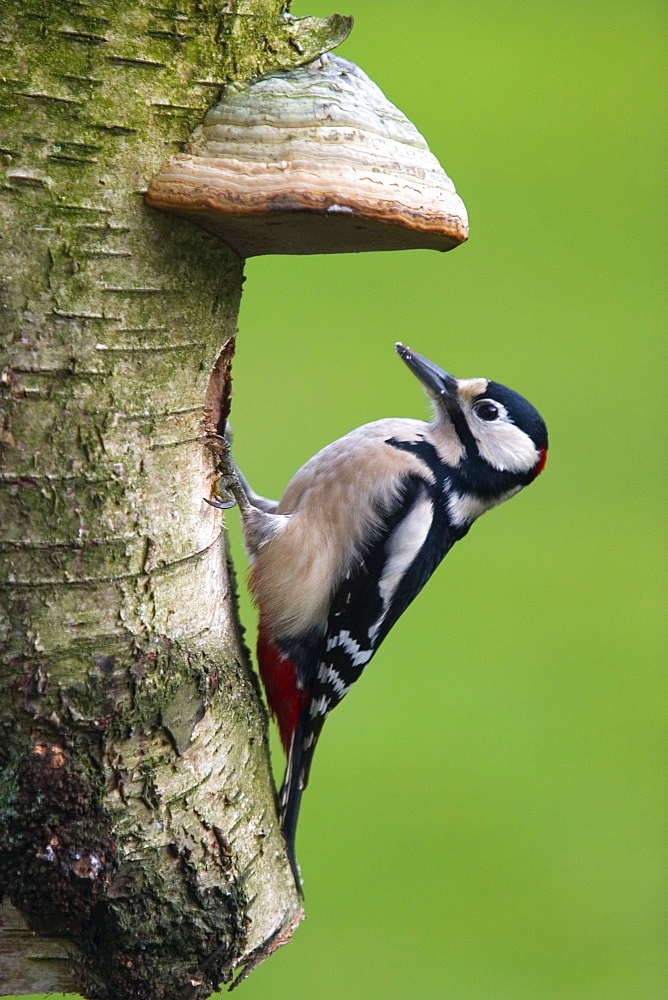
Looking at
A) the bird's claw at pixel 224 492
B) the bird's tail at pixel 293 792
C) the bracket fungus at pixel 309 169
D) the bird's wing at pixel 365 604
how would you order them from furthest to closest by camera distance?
the bird's wing at pixel 365 604 → the bird's tail at pixel 293 792 → the bird's claw at pixel 224 492 → the bracket fungus at pixel 309 169

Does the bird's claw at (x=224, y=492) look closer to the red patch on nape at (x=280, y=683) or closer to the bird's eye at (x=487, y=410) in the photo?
the red patch on nape at (x=280, y=683)

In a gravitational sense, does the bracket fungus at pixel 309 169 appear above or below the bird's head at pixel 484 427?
above

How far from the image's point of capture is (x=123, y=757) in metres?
2.36

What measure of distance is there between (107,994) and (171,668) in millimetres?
698

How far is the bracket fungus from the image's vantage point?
2.12 meters

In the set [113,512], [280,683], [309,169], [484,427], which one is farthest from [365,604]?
[309,169]

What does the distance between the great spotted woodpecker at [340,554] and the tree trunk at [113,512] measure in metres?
0.84

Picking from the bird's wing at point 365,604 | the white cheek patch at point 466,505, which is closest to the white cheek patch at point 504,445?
the white cheek patch at point 466,505

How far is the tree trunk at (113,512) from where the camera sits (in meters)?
2.12

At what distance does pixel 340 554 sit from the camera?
3.47 metres

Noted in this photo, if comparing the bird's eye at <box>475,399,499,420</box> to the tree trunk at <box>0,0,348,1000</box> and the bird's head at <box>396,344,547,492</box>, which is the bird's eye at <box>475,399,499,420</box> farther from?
the tree trunk at <box>0,0,348,1000</box>

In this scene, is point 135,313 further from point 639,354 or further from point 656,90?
point 656,90

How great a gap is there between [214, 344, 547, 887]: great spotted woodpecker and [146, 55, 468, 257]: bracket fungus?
1183 millimetres

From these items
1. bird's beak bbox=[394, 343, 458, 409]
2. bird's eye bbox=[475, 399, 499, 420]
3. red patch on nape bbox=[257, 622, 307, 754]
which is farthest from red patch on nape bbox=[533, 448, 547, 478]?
red patch on nape bbox=[257, 622, 307, 754]
